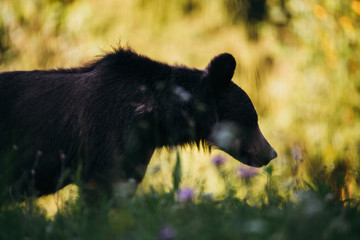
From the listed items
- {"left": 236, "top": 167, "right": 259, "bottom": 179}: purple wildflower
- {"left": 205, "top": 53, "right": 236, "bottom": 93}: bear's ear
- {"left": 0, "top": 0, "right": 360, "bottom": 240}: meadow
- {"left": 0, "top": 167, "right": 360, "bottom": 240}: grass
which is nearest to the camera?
{"left": 0, "top": 167, "right": 360, "bottom": 240}: grass

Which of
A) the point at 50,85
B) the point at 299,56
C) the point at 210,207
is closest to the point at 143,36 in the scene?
the point at 299,56

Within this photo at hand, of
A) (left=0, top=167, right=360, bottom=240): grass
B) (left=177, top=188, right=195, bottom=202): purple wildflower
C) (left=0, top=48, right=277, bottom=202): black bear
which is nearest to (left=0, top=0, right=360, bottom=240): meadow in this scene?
(left=0, top=48, right=277, bottom=202): black bear

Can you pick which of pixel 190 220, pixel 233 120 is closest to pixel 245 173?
pixel 190 220

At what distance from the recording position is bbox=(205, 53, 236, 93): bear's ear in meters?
4.04

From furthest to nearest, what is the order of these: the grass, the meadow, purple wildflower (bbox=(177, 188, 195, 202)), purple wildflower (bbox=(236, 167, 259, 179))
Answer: the meadow
purple wildflower (bbox=(236, 167, 259, 179))
purple wildflower (bbox=(177, 188, 195, 202))
the grass

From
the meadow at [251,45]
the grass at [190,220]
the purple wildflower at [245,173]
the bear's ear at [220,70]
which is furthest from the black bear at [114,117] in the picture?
the meadow at [251,45]

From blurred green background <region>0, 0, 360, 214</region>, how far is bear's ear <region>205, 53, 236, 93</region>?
3.09m

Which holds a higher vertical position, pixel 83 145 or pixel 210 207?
pixel 83 145

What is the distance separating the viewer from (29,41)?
24.4 ft

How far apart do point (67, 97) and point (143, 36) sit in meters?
3.72

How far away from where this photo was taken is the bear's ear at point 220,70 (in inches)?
159

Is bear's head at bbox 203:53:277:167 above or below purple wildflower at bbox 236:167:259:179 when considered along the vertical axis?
above

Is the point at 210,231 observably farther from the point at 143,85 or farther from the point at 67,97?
→ the point at 67,97

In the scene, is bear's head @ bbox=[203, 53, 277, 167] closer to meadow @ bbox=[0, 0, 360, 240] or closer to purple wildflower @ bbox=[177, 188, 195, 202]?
purple wildflower @ bbox=[177, 188, 195, 202]
